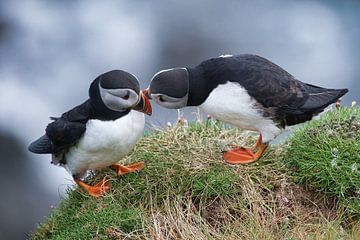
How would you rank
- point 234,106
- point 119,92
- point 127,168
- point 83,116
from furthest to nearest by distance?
point 127,168 < point 83,116 < point 234,106 < point 119,92

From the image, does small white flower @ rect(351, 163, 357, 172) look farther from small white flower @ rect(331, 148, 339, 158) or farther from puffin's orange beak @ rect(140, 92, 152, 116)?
puffin's orange beak @ rect(140, 92, 152, 116)

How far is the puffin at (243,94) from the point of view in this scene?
13.0 ft

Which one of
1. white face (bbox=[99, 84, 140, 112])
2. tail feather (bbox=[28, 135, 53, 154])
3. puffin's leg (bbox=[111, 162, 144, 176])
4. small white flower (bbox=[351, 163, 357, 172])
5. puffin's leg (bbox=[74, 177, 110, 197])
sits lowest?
puffin's leg (bbox=[74, 177, 110, 197])

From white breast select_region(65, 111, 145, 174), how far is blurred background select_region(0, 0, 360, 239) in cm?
384

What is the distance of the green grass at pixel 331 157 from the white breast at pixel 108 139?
3.03 feet

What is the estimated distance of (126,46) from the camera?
9.35 meters

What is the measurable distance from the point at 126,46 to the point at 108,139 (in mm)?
5487

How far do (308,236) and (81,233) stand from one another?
1251mm

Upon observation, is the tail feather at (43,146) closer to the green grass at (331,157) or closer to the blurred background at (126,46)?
the green grass at (331,157)

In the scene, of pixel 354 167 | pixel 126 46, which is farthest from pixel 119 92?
pixel 126 46

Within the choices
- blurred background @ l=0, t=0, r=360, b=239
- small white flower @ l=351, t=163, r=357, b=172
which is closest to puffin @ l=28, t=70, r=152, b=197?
small white flower @ l=351, t=163, r=357, b=172

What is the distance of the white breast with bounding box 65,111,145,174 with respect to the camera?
397cm

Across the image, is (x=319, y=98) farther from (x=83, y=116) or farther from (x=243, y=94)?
(x=83, y=116)

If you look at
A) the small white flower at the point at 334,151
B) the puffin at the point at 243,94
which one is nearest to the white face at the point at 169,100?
the puffin at the point at 243,94
